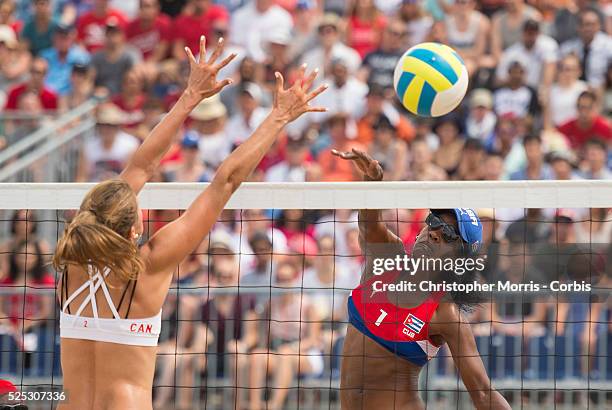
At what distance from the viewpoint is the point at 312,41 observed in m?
12.1

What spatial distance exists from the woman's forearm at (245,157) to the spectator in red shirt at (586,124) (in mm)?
6651

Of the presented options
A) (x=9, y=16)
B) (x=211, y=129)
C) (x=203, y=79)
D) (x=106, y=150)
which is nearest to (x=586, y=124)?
(x=211, y=129)

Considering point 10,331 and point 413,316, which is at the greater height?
point 10,331

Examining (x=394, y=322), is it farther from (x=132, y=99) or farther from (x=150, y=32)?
(x=150, y=32)

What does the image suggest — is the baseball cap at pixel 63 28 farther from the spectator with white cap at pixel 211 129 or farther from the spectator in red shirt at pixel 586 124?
the spectator in red shirt at pixel 586 124

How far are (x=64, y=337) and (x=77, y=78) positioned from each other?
8.14m

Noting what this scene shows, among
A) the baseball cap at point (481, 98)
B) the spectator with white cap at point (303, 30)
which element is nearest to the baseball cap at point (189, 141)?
the spectator with white cap at point (303, 30)

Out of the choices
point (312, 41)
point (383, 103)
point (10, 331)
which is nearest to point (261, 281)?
point (10, 331)

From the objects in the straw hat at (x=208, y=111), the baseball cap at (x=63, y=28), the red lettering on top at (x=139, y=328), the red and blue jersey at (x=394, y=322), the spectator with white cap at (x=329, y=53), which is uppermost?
the baseball cap at (x=63, y=28)

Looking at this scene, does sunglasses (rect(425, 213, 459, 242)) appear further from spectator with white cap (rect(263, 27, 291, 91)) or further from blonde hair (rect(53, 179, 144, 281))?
spectator with white cap (rect(263, 27, 291, 91))

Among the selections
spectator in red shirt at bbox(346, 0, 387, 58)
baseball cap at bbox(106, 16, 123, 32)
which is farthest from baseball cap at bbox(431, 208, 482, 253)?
baseball cap at bbox(106, 16, 123, 32)

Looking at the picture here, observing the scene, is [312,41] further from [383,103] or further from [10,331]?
[10,331]

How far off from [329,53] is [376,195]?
21.3ft

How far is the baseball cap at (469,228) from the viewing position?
5.38 meters
